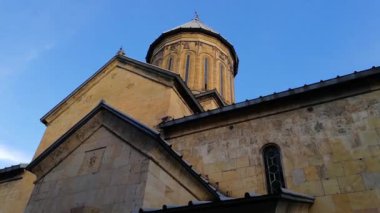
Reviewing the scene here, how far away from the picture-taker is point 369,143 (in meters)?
6.63

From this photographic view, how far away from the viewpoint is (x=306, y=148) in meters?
7.14

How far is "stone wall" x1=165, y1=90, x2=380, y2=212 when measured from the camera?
6.31 m

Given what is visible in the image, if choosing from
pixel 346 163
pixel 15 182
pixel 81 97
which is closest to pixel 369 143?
pixel 346 163

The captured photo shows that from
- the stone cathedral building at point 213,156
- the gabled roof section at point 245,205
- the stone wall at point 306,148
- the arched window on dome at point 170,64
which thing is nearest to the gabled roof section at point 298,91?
the stone cathedral building at point 213,156

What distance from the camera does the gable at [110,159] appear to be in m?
5.65

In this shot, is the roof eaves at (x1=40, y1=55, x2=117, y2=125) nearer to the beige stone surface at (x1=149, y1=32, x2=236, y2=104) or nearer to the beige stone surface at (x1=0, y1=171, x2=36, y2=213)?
the beige stone surface at (x1=0, y1=171, x2=36, y2=213)

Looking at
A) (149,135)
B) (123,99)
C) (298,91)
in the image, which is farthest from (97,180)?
(123,99)

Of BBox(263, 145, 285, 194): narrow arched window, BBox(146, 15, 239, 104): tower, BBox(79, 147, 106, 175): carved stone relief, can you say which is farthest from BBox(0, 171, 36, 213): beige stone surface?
BBox(146, 15, 239, 104): tower

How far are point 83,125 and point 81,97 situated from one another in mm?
5413

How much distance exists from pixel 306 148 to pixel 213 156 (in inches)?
84.2

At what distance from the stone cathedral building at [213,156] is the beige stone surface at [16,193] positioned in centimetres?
4

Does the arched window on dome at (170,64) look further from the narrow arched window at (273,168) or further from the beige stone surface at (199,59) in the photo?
the narrow arched window at (273,168)

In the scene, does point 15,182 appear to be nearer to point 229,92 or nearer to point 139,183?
point 139,183

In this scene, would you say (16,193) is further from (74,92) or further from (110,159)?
(110,159)
